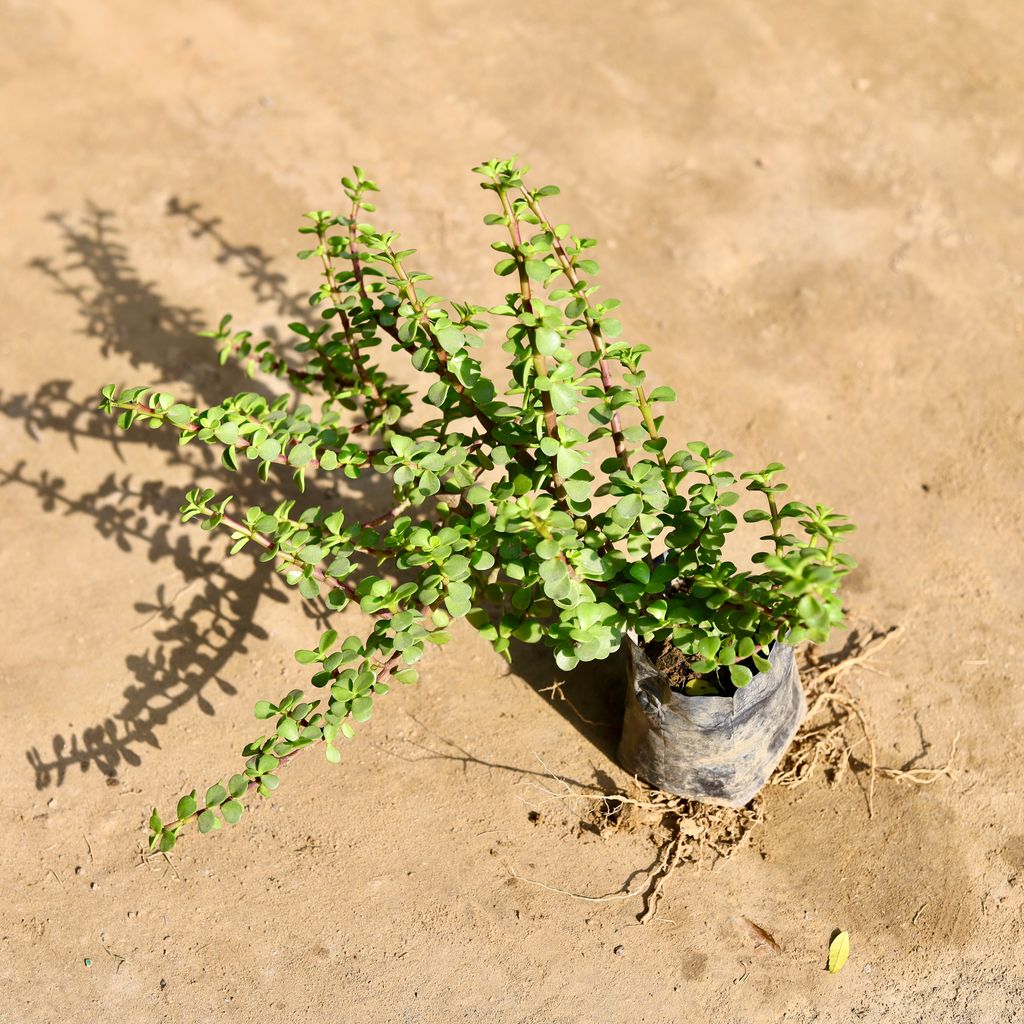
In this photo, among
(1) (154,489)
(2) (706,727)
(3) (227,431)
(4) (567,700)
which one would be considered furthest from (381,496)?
(2) (706,727)

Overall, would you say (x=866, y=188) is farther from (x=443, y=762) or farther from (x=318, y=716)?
(x=318, y=716)

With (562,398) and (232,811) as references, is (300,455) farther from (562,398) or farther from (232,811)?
(232,811)

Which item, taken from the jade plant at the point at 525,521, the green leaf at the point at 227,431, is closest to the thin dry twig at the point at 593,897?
the jade plant at the point at 525,521

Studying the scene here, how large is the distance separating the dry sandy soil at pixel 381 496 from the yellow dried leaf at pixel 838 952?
0.09 ft

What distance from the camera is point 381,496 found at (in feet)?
11.8

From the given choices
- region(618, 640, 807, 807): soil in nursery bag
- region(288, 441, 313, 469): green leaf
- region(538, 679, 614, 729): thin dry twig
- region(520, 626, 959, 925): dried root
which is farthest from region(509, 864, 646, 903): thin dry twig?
region(288, 441, 313, 469): green leaf

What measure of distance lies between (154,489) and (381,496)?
2.59ft

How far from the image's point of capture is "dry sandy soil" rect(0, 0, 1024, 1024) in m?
2.79

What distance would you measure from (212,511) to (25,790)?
1.23 metres

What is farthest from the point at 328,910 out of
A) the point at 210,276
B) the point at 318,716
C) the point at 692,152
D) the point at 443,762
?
the point at 692,152

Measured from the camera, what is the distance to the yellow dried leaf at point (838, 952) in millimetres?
2746

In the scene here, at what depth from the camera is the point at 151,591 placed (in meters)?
3.42

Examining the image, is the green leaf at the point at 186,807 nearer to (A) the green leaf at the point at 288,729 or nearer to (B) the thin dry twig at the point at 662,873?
(A) the green leaf at the point at 288,729

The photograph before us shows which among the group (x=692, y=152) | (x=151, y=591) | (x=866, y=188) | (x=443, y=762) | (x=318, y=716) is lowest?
(x=151, y=591)
